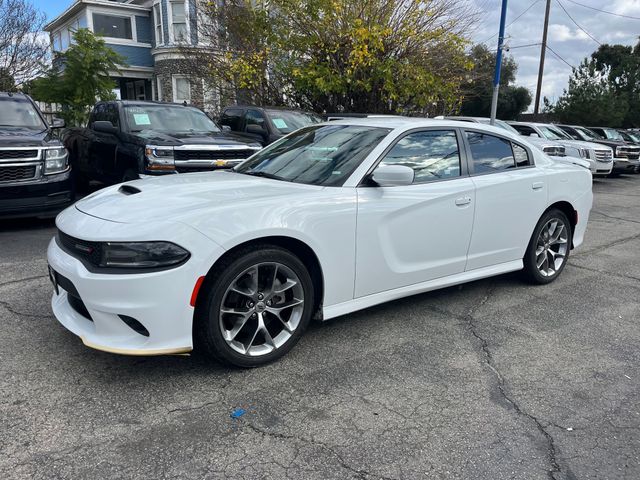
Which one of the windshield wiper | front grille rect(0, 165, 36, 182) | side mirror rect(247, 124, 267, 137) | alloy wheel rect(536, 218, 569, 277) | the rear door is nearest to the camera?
the windshield wiper

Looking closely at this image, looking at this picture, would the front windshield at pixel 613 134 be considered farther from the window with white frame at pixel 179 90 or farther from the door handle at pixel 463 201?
the door handle at pixel 463 201

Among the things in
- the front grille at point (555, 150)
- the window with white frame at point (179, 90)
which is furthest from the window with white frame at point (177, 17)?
the front grille at point (555, 150)

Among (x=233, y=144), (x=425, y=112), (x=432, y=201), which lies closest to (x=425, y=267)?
(x=432, y=201)

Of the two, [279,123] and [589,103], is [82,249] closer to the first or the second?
[279,123]

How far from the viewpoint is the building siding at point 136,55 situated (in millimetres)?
24484

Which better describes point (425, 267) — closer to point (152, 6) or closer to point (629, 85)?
point (152, 6)

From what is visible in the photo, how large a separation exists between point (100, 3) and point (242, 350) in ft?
84.5

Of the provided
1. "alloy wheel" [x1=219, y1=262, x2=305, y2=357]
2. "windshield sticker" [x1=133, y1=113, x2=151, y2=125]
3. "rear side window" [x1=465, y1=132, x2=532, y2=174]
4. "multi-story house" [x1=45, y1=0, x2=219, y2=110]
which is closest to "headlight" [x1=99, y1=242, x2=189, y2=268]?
"alloy wheel" [x1=219, y1=262, x2=305, y2=357]

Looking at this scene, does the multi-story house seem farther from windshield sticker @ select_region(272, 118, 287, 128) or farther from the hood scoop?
the hood scoop

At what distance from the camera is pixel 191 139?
297 inches

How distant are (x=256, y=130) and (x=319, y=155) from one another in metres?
5.78

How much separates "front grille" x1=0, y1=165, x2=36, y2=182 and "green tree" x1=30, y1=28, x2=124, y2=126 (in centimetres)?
801

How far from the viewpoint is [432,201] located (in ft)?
12.9

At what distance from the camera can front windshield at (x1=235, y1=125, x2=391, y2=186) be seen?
3744 millimetres
